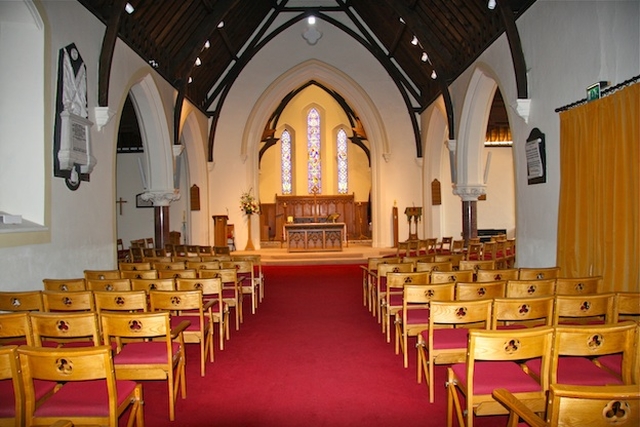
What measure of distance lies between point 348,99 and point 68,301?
42.2 ft

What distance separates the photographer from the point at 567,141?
19.1 ft

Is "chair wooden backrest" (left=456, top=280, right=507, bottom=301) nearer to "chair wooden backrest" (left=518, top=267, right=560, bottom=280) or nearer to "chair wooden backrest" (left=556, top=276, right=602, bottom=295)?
"chair wooden backrest" (left=556, top=276, right=602, bottom=295)

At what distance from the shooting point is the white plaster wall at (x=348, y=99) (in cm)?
1472

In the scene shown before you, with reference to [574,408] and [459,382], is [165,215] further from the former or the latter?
[574,408]

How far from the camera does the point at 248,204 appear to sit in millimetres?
14344

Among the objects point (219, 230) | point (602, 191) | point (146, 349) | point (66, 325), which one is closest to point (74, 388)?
point (66, 325)

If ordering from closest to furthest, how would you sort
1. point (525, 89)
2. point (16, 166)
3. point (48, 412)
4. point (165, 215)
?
point (48, 412)
point (16, 166)
point (525, 89)
point (165, 215)

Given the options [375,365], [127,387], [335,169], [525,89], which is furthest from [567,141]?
[335,169]

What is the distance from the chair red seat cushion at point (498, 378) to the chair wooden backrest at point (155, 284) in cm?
259

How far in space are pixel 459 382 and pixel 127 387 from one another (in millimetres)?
1952

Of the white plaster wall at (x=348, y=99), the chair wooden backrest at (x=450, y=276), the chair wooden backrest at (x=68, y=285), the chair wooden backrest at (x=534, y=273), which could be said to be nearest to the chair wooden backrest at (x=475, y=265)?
the chair wooden backrest at (x=534, y=273)

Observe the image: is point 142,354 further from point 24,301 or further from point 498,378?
point 498,378

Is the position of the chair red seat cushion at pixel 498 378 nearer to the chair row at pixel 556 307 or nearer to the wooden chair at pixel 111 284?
the chair row at pixel 556 307

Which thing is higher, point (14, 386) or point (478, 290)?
point (478, 290)
